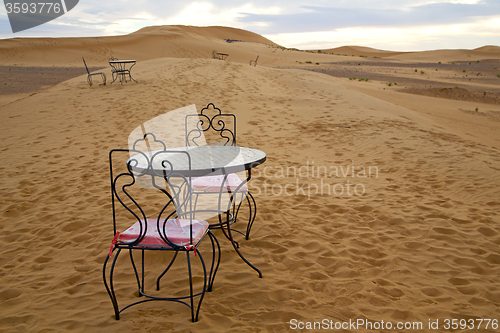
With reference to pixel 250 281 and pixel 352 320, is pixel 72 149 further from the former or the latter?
pixel 352 320

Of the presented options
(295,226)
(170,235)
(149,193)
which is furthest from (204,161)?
(149,193)

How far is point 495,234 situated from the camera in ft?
10.4

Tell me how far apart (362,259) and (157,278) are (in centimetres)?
171

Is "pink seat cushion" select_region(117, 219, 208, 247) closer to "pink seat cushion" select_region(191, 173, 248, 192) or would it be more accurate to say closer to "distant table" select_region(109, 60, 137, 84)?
"pink seat cushion" select_region(191, 173, 248, 192)

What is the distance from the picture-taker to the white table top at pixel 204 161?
2.21 m

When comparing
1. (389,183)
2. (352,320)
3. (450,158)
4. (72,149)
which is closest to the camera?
(352,320)

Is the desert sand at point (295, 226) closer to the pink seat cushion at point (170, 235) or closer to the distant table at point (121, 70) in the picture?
the pink seat cushion at point (170, 235)

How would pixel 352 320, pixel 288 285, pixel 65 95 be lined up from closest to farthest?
pixel 352 320 → pixel 288 285 → pixel 65 95

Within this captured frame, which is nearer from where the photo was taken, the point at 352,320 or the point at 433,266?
the point at 352,320

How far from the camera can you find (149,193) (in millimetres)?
4324

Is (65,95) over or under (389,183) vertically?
over

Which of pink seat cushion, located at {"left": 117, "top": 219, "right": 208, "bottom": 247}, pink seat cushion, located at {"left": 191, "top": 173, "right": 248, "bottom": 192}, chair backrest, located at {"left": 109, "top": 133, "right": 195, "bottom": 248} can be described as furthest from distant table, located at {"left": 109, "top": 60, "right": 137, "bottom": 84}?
pink seat cushion, located at {"left": 117, "top": 219, "right": 208, "bottom": 247}

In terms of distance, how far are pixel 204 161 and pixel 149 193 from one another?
2045 mm

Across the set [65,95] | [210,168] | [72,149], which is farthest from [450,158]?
[65,95]
